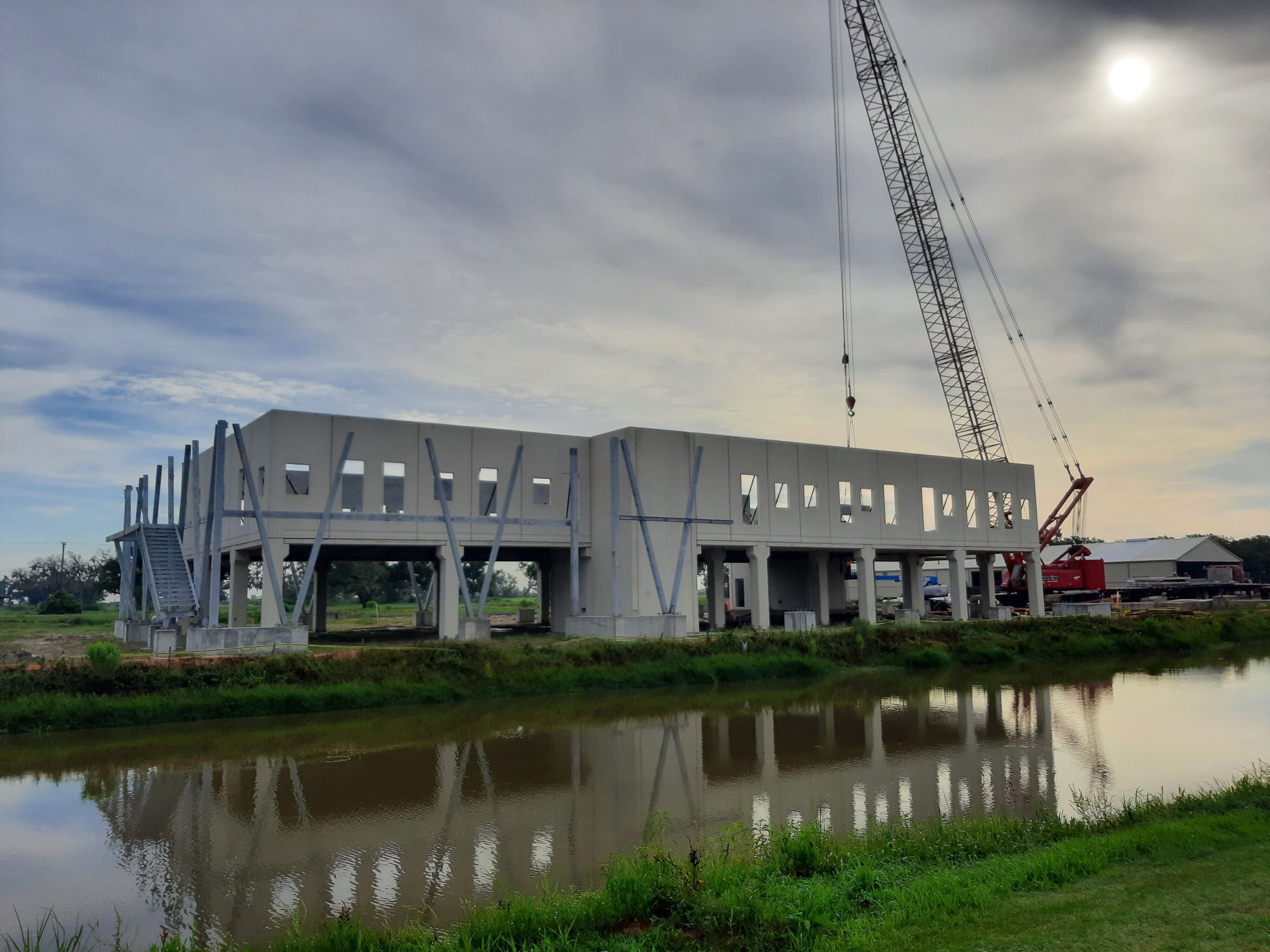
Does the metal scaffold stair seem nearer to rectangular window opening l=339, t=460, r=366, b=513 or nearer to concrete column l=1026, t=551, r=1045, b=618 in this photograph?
rectangular window opening l=339, t=460, r=366, b=513

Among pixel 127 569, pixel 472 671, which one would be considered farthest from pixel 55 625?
pixel 472 671

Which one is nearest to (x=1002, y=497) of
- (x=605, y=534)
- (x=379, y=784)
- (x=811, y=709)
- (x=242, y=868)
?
(x=605, y=534)

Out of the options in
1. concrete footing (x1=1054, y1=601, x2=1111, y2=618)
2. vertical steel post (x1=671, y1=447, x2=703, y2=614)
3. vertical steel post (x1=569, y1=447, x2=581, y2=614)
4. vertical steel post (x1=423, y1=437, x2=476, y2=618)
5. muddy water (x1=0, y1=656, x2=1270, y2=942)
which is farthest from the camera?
concrete footing (x1=1054, y1=601, x2=1111, y2=618)

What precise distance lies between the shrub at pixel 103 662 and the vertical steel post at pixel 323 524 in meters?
6.92

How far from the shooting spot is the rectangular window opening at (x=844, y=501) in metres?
44.8

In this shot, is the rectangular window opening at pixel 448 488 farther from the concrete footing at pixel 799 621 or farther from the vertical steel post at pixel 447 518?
the concrete footing at pixel 799 621

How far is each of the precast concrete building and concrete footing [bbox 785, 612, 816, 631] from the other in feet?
7.53

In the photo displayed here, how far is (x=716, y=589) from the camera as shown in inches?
1740

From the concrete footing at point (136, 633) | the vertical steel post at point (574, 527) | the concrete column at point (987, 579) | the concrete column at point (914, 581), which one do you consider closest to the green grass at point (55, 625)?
the concrete footing at point (136, 633)

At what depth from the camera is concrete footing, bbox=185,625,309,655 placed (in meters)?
27.1

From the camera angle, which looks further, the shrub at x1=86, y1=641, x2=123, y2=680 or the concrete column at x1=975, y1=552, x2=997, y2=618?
the concrete column at x1=975, y1=552, x2=997, y2=618

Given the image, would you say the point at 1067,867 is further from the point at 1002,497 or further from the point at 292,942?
the point at 1002,497

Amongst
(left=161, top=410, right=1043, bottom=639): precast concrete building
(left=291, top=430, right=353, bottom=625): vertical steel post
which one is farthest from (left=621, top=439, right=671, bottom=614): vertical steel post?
(left=291, top=430, right=353, bottom=625): vertical steel post

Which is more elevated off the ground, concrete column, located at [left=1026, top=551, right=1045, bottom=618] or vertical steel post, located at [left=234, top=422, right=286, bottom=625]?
vertical steel post, located at [left=234, top=422, right=286, bottom=625]
